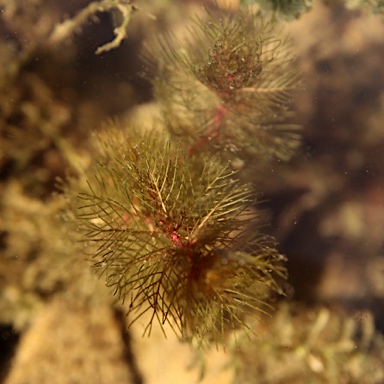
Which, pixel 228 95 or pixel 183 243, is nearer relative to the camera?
pixel 183 243

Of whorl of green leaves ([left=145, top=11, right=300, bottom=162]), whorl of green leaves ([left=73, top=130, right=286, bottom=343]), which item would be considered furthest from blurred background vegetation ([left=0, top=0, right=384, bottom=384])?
whorl of green leaves ([left=73, top=130, right=286, bottom=343])

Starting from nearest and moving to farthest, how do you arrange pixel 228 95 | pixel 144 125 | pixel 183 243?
1. pixel 183 243
2. pixel 228 95
3. pixel 144 125

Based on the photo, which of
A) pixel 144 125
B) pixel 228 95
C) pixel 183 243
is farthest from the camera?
pixel 144 125

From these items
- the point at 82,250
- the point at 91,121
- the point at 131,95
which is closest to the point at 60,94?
the point at 91,121

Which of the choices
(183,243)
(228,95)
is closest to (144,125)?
(228,95)

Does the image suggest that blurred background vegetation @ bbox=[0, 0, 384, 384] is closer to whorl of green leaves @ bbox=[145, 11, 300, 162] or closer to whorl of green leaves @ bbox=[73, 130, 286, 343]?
whorl of green leaves @ bbox=[145, 11, 300, 162]

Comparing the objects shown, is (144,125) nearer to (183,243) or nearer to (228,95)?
(228,95)

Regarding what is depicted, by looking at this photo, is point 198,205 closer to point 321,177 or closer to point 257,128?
point 257,128

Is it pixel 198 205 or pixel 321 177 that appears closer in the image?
pixel 198 205
